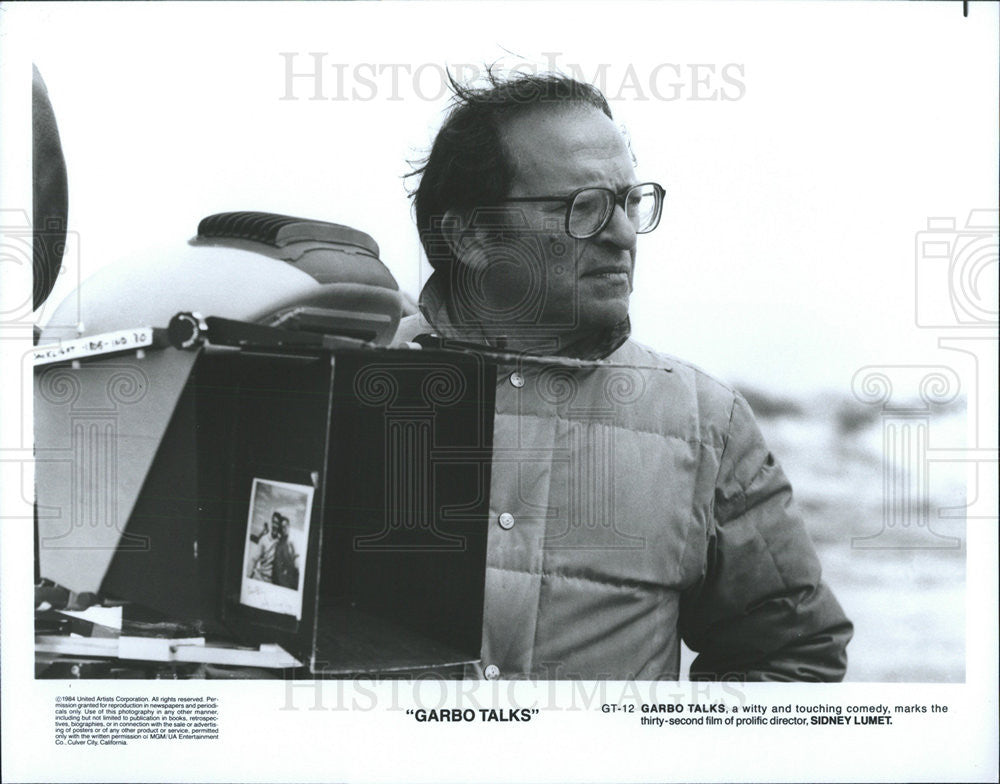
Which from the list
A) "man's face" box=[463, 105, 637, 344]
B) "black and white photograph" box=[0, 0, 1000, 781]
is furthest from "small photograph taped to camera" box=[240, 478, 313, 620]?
"man's face" box=[463, 105, 637, 344]

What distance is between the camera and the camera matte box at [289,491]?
7.75 feet

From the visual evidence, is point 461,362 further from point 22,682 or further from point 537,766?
point 22,682

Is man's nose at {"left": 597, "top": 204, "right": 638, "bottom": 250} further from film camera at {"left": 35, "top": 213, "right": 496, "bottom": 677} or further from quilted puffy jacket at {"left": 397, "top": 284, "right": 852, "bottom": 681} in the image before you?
film camera at {"left": 35, "top": 213, "right": 496, "bottom": 677}

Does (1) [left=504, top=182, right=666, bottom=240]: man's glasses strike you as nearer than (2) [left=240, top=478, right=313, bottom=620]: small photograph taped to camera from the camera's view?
No

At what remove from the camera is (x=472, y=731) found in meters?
2.61

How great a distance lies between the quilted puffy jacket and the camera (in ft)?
8.26

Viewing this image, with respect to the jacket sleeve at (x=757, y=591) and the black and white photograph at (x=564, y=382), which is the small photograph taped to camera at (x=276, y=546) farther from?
the jacket sleeve at (x=757, y=591)

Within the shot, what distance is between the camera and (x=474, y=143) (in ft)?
8.48

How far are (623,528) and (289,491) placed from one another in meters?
0.73

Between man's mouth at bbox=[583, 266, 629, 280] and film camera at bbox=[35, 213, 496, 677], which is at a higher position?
man's mouth at bbox=[583, 266, 629, 280]

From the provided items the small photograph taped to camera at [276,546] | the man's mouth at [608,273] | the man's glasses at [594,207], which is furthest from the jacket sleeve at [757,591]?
the small photograph taped to camera at [276,546]

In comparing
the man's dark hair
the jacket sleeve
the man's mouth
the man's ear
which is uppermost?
the man's dark hair

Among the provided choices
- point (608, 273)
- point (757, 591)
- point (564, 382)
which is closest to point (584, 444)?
point (564, 382)

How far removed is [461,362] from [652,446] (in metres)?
0.46
